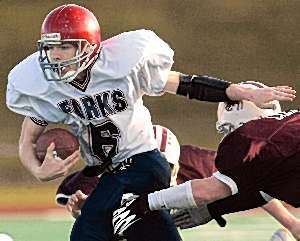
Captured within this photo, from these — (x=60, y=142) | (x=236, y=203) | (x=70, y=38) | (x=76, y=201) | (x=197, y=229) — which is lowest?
(x=197, y=229)

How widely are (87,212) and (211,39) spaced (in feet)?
21.7

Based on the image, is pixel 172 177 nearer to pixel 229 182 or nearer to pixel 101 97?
pixel 101 97

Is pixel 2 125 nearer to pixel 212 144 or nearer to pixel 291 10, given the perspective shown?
pixel 212 144

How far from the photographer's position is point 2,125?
28.6 ft

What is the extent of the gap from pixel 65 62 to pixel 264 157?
0.66 m

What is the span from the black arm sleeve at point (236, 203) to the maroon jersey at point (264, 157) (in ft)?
0.69

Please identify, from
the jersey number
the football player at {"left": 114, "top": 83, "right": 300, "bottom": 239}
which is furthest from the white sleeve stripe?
the jersey number

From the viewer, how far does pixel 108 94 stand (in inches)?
134

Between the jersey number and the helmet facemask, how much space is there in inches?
6.8

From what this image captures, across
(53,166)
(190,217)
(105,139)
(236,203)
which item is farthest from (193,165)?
(53,166)

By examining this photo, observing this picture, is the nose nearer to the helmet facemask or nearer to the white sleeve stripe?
the helmet facemask

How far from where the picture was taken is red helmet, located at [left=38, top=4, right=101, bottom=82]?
Result: 334 centimetres

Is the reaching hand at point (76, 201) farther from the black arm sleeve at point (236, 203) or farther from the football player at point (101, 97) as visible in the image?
the black arm sleeve at point (236, 203)

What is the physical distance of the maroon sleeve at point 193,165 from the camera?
4203mm
